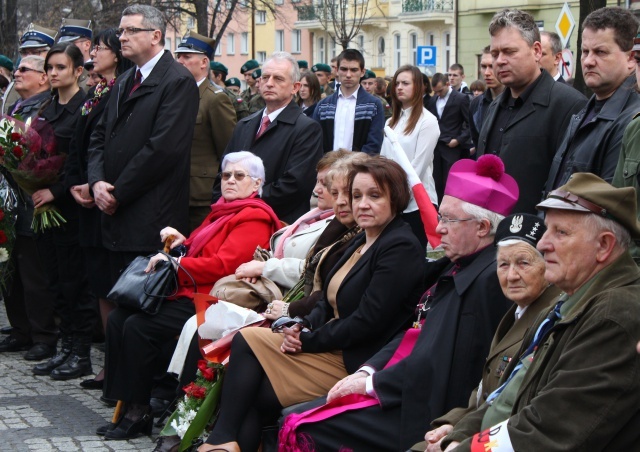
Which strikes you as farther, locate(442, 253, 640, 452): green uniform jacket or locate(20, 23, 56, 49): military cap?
locate(20, 23, 56, 49): military cap

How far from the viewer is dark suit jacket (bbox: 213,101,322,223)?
23.3 ft

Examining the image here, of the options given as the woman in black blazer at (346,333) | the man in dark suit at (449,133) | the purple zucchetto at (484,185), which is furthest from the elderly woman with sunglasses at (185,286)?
the man in dark suit at (449,133)

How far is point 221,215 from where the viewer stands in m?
6.64

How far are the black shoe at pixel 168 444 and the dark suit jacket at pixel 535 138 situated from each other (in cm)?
228

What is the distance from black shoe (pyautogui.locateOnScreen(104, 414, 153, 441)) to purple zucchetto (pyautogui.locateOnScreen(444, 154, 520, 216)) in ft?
8.77

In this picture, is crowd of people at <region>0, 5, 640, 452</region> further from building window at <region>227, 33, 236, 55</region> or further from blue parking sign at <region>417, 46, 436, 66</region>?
building window at <region>227, 33, 236, 55</region>

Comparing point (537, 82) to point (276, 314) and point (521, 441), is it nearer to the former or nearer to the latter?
point (276, 314)

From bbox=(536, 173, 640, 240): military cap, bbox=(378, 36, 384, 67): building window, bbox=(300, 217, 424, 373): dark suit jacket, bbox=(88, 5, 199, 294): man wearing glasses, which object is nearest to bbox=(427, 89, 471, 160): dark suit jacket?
bbox=(88, 5, 199, 294): man wearing glasses

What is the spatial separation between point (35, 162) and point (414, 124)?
3524 mm

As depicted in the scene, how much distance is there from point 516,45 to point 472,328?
1975 millimetres

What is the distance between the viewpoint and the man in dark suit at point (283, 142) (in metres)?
7.13

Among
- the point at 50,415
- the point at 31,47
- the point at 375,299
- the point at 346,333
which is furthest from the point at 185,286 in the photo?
the point at 31,47

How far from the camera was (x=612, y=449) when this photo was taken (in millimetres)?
3324

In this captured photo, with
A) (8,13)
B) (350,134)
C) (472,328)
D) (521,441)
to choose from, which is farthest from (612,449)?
(8,13)
